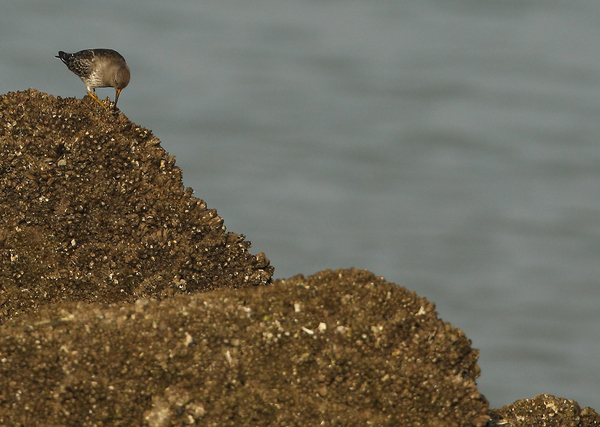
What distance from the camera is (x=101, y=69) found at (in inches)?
606

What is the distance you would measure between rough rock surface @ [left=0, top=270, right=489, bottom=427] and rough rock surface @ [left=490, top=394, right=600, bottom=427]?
3.90 m

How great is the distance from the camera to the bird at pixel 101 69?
15281 mm

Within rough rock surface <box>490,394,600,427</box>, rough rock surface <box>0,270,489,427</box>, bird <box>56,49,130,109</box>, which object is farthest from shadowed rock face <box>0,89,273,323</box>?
rough rock surface <box>490,394,600,427</box>

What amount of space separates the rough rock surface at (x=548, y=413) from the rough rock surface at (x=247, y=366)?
390 centimetres

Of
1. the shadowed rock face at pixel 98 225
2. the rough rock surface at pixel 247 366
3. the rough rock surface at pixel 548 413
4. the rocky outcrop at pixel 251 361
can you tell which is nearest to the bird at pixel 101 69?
the shadowed rock face at pixel 98 225

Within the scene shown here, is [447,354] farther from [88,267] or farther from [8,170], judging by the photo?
[8,170]

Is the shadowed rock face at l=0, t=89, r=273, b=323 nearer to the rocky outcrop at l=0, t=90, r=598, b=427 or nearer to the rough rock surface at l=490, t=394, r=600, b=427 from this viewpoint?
the rocky outcrop at l=0, t=90, r=598, b=427

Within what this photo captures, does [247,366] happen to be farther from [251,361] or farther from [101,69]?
[101,69]

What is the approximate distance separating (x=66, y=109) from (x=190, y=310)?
6117 millimetres

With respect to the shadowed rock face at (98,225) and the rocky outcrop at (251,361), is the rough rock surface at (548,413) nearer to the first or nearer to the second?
the rocky outcrop at (251,361)

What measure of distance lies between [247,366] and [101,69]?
873 cm

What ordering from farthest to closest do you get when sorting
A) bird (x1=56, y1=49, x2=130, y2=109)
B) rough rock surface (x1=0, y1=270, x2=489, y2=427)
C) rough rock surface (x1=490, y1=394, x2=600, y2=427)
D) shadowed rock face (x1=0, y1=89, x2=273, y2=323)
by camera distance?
bird (x1=56, y1=49, x2=130, y2=109)
shadowed rock face (x1=0, y1=89, x2=273, y2=323)
rough rock surface (x1=490, y1=394, x2=600, y2=427)
rough rock surface (x1=0, y1=270, x2=489, y2=427)

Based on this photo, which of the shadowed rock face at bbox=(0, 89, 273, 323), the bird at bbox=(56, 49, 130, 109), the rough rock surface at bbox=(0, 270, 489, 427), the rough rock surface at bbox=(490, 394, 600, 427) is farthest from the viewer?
the bird at bbox=(56, 49, 130, 109)

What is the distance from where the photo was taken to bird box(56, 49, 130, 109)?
1528 cm
